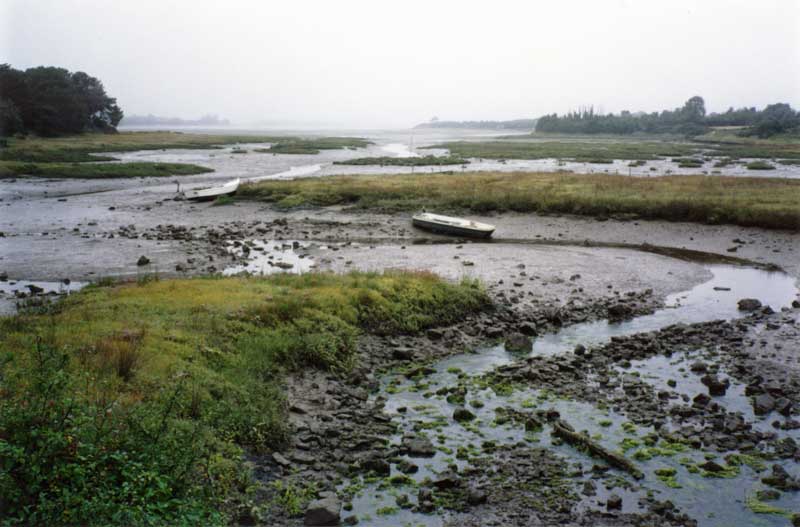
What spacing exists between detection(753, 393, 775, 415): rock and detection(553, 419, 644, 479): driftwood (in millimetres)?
4622

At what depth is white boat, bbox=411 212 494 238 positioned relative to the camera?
124 feet

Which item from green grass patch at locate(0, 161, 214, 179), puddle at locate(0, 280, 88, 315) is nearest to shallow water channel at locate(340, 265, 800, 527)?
puddle at locate(0, 280, 88, 315)

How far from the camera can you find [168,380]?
11.8m

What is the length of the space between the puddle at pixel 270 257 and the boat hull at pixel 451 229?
29.4 ft

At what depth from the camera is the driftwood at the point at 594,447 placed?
35.9 feet

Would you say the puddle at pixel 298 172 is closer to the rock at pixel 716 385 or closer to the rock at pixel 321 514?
the rock at pixel 716 385

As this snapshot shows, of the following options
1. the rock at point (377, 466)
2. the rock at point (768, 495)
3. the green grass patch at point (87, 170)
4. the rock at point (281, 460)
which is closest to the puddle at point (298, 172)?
the green grass patch at point (87, 170)

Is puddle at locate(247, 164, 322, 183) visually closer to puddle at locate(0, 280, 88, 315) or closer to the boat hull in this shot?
the boat hull

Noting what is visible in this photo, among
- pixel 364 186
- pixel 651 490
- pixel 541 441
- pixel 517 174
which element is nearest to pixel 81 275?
pixel 541 441

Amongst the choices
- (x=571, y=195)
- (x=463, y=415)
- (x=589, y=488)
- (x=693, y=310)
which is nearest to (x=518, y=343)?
(x=463, y=415)

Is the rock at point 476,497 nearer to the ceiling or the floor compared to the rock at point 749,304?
nearer to the floor

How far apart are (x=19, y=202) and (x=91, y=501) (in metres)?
52.1

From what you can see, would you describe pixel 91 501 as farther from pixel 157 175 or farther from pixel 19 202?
pixel 157 175

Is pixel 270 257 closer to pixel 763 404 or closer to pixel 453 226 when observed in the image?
pixel 453 226
